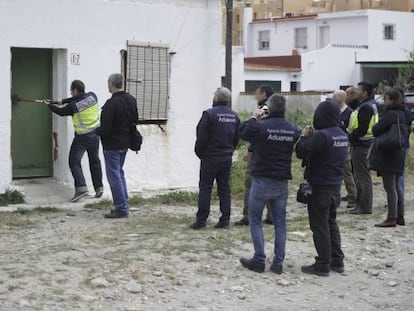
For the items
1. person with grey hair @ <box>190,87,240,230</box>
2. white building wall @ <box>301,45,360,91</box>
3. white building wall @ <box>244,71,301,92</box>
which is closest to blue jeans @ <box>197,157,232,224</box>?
person with grey hair @ <box>190,87,240,230</box>

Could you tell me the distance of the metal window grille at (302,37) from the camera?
171 feet

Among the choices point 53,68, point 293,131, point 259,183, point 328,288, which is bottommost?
point 328,288

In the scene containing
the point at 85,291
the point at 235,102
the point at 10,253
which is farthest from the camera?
the point at 235,102

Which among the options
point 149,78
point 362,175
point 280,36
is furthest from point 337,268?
point 280,36

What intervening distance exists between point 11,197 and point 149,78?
2879 mm

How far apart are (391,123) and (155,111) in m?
4.06

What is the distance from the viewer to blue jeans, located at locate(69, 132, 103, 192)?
11555 millimetres

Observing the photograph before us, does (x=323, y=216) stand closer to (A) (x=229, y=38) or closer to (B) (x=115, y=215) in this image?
(B) (x=115, y=215)

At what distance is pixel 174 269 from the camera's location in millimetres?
→ 7941

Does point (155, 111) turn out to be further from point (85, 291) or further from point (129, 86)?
point (85, 291)

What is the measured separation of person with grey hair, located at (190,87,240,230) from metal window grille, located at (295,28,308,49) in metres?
43.2

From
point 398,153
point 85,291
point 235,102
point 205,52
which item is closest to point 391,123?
point 398,153

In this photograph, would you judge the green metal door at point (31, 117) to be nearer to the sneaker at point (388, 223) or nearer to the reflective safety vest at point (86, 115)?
the reflective safety vest at point (86, 115)

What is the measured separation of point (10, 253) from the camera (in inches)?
332
